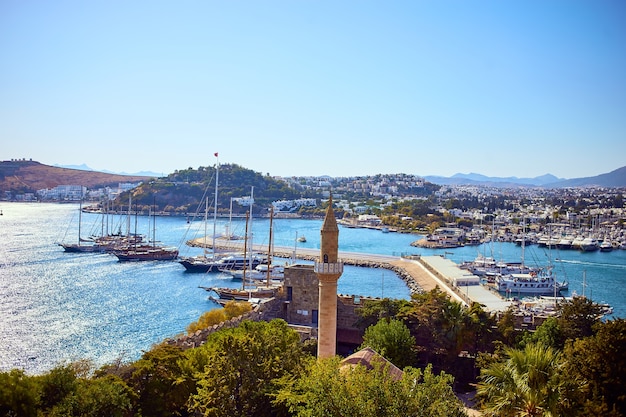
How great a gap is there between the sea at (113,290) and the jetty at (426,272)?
5.10ft

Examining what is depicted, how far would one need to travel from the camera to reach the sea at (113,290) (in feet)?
88.3

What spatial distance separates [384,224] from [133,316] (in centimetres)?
7231

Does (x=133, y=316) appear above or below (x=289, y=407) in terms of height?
below

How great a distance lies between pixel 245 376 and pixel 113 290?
3196cm

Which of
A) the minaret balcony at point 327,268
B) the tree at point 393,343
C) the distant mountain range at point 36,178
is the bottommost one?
the tree at point 393,343

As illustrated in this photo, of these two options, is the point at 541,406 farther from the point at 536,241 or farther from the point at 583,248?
the point at 536,241

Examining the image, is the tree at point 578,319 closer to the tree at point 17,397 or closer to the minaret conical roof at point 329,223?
the minaret conical roof at point 329,223

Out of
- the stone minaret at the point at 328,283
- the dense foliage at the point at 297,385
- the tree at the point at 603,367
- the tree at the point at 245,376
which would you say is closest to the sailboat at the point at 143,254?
the dense foliage at the point at 297,385

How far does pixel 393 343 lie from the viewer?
57.4 ft

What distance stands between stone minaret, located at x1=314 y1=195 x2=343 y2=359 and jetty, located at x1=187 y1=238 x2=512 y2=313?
15.0 m

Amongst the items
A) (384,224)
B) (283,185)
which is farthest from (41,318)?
(283,185)

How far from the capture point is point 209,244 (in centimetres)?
6788

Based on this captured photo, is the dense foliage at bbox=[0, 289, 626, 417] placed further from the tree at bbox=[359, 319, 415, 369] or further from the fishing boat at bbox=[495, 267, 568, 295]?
the fishing boat at bbox=[495, 267, 568, 295]

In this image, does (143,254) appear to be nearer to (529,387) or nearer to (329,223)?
(329,223)
